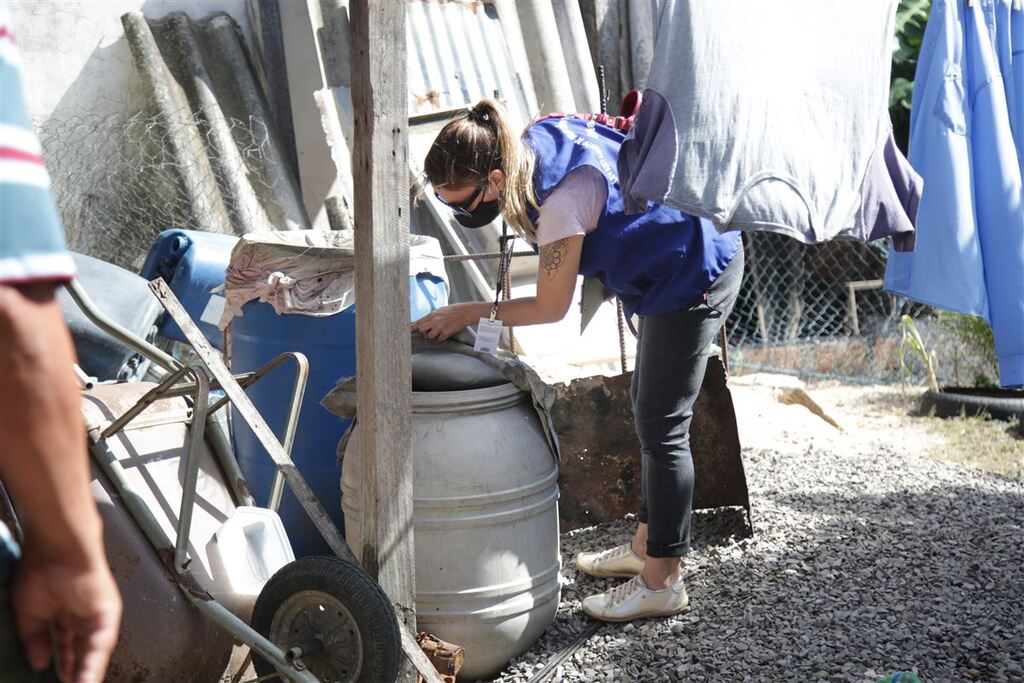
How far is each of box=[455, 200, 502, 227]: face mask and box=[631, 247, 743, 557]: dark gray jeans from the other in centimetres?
57

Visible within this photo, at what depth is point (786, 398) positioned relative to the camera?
19.8ft

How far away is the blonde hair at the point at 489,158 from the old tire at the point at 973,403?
4085 mm

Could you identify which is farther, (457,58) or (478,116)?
(457,58)

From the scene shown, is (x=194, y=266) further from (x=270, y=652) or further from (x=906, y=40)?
(x=906, y=40)

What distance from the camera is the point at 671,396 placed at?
305 centimetres

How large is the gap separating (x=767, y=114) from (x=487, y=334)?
0.96 metres

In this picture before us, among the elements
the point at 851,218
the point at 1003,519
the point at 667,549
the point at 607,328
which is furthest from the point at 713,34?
the point at 607,328

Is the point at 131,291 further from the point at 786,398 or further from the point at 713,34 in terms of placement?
the point at 786,398

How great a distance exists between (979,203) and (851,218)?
1799mm

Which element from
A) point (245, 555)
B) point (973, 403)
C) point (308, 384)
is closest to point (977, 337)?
point (973, 403)

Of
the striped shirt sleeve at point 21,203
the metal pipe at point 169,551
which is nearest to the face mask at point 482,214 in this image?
the metal pipe at point 169,551

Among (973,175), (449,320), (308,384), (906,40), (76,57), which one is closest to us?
(449,320)

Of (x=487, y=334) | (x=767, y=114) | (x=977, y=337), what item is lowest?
(x=977, y=337)

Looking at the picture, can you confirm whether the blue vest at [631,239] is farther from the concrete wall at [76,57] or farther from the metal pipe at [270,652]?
the concrete wall at [76,57]
